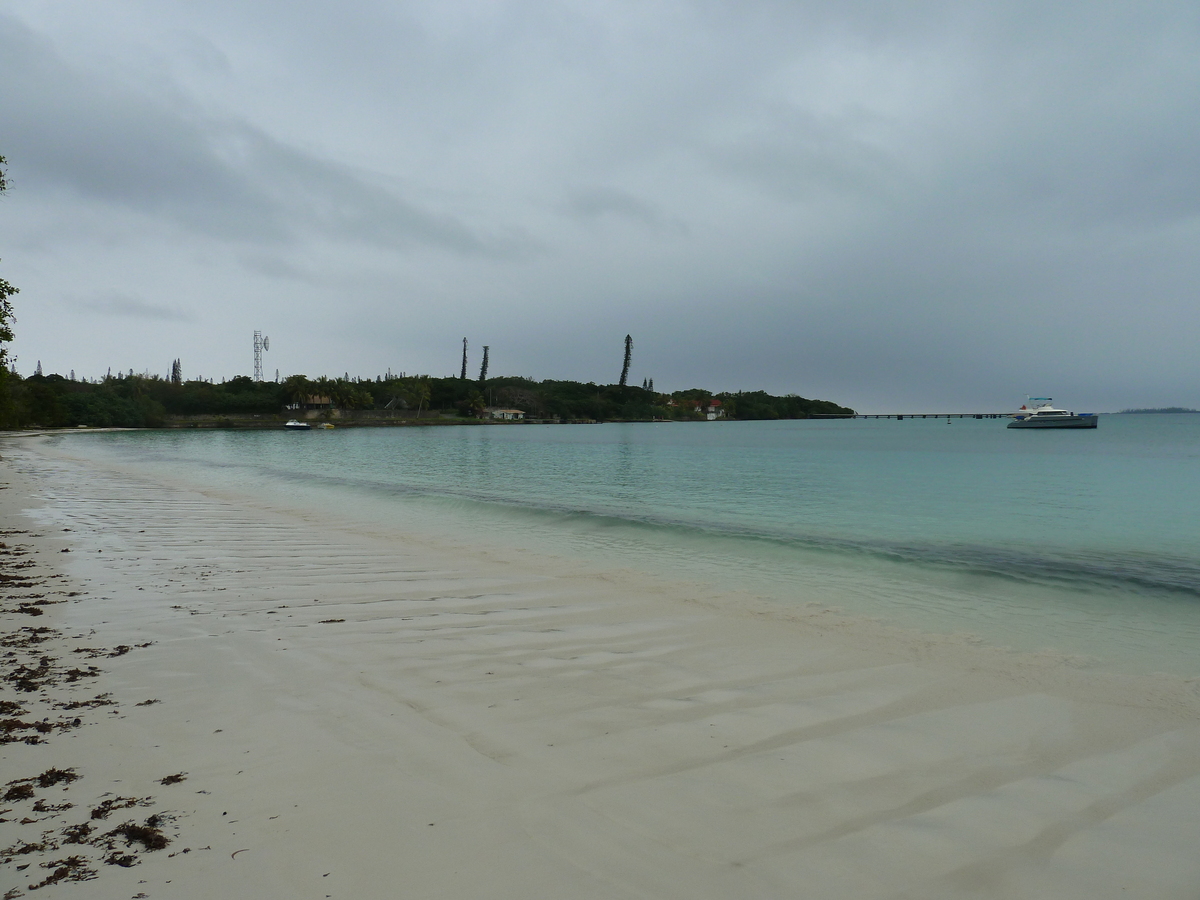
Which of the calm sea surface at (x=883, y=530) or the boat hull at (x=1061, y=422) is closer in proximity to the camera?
the calm sea surface at (x=883, y=530)

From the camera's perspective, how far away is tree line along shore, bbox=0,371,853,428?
311 feet

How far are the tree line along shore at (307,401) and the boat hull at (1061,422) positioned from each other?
103 meters

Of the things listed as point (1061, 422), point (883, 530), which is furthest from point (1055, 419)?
point (883, 530)

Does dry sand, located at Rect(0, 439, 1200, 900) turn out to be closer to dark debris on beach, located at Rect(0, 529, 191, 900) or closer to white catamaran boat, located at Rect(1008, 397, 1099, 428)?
dark debris on beach, located at Rect(0, 529, 191, 900)

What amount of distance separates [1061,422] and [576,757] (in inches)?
4731

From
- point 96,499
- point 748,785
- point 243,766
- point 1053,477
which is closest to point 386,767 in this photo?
point 243,766

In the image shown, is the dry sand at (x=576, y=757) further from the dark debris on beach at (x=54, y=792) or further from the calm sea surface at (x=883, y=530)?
the calm sea surface at (x=883, y=530)

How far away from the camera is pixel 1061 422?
100 meters

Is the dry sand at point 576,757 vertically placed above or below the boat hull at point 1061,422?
below

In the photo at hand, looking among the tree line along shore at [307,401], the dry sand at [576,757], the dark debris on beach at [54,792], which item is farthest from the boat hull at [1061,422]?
the dark debris on beach at [54,792]

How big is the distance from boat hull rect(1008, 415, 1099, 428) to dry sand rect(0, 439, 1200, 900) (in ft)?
374

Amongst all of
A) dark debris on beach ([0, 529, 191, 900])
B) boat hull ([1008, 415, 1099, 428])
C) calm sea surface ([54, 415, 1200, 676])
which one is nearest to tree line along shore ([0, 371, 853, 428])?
calm sea surface ([54, 415, 1200, 676])

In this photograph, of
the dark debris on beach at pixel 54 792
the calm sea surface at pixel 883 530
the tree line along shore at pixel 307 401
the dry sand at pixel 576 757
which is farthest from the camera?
the tree line along shore at pixel 307 401

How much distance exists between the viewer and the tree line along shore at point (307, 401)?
94.7 metres
